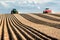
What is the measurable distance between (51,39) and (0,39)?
13.6 ft

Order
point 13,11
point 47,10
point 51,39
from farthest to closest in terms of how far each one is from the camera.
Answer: point 13,11 → point 47,10 → point 51,39

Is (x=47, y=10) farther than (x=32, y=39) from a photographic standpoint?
Yes

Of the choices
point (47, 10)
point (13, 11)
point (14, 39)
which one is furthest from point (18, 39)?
point (13, 11)

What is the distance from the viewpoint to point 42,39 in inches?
670

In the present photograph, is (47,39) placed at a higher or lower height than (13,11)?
higher

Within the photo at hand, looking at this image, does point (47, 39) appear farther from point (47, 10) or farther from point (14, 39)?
point (47, 10)

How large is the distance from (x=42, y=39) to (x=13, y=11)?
4974 centimetres

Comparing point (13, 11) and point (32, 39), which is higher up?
point (32, 39)

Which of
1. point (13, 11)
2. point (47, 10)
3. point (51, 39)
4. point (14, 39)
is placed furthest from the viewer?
point (13, 11)

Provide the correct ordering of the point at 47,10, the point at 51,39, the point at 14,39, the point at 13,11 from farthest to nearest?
1. the point at 13,11
2. the point at 47,10
3. the point at 14,39
4. the point at 51,39

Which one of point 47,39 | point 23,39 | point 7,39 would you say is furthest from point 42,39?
point 7,39

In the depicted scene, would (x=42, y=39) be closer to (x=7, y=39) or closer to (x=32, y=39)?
(x=32, y=39)

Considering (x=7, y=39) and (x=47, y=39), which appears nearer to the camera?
(x=47, y=39)

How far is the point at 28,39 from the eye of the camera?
17609 millimetres
